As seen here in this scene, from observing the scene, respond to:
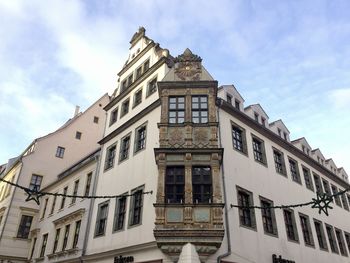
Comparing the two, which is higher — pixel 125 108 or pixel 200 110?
pixel 125 108

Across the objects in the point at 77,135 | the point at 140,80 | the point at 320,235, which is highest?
the point at 77,135

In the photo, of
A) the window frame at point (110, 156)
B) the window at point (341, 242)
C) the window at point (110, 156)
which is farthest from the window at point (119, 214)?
the window at point (341, 242)

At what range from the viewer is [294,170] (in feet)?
82.5

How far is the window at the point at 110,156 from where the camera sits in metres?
23.2

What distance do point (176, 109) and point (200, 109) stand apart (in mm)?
1390

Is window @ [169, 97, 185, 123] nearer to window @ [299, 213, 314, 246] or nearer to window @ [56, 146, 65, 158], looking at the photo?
window @ [299, 213, 314, 246]

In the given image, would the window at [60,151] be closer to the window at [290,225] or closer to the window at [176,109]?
the window at [176,109]

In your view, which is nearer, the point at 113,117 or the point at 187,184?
the point at 187,184

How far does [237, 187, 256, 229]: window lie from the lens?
58.7ft

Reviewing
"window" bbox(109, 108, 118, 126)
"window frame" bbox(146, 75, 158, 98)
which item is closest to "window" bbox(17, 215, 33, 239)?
"window" bbox(109, 108, 118, 126)

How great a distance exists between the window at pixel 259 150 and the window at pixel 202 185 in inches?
243

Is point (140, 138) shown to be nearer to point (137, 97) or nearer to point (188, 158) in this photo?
point (137, 97)

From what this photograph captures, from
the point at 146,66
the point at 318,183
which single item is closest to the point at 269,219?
the point at 318,183

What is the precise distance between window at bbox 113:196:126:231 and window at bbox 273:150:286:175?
11.0m
